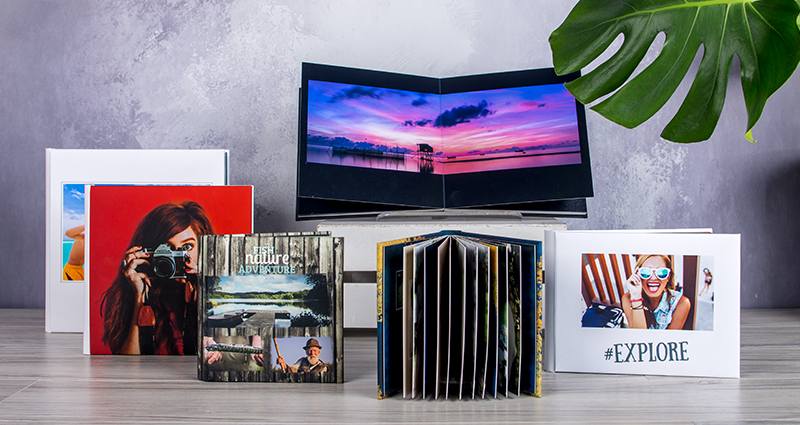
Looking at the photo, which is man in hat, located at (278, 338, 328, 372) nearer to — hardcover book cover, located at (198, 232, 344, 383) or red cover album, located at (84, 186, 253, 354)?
hardcover book cover, located at (198, 232, 344, 383)

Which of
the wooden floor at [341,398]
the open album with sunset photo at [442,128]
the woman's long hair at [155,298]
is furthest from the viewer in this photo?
the open album with sunset photo at [442,128]

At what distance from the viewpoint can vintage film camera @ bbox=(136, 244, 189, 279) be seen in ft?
2.48

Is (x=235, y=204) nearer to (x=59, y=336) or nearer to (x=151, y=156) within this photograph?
(x=151, y=156)

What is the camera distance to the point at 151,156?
91cm

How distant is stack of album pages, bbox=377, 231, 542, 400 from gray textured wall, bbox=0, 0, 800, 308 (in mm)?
619

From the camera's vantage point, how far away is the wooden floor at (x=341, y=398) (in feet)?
1.74

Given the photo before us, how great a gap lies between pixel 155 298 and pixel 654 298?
2.46ft

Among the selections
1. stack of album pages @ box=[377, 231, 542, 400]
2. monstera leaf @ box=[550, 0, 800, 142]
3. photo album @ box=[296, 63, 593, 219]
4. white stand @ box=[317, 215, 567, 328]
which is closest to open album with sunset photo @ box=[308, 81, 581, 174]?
photo album @ box=[296, 63, 593, 219]

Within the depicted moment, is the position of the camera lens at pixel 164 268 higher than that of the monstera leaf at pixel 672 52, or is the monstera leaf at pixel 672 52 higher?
the monstera leaf at pixel 672 52

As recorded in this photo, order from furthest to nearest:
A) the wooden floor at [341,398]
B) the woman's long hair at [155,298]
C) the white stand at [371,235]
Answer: the white stand at [371,235] < the woman's long hair at [155,298] < the wooden floor at [341,398]

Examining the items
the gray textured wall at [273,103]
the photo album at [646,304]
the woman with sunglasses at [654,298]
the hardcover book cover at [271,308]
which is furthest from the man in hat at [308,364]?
the gray textured wall at [273,103]

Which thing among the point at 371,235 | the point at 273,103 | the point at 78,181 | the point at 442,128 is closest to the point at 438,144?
the point at 442,128

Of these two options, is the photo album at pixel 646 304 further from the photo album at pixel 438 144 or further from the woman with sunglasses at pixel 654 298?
the photo album at pixel 438 144

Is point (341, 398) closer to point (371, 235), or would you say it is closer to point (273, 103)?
point (371, 235)
